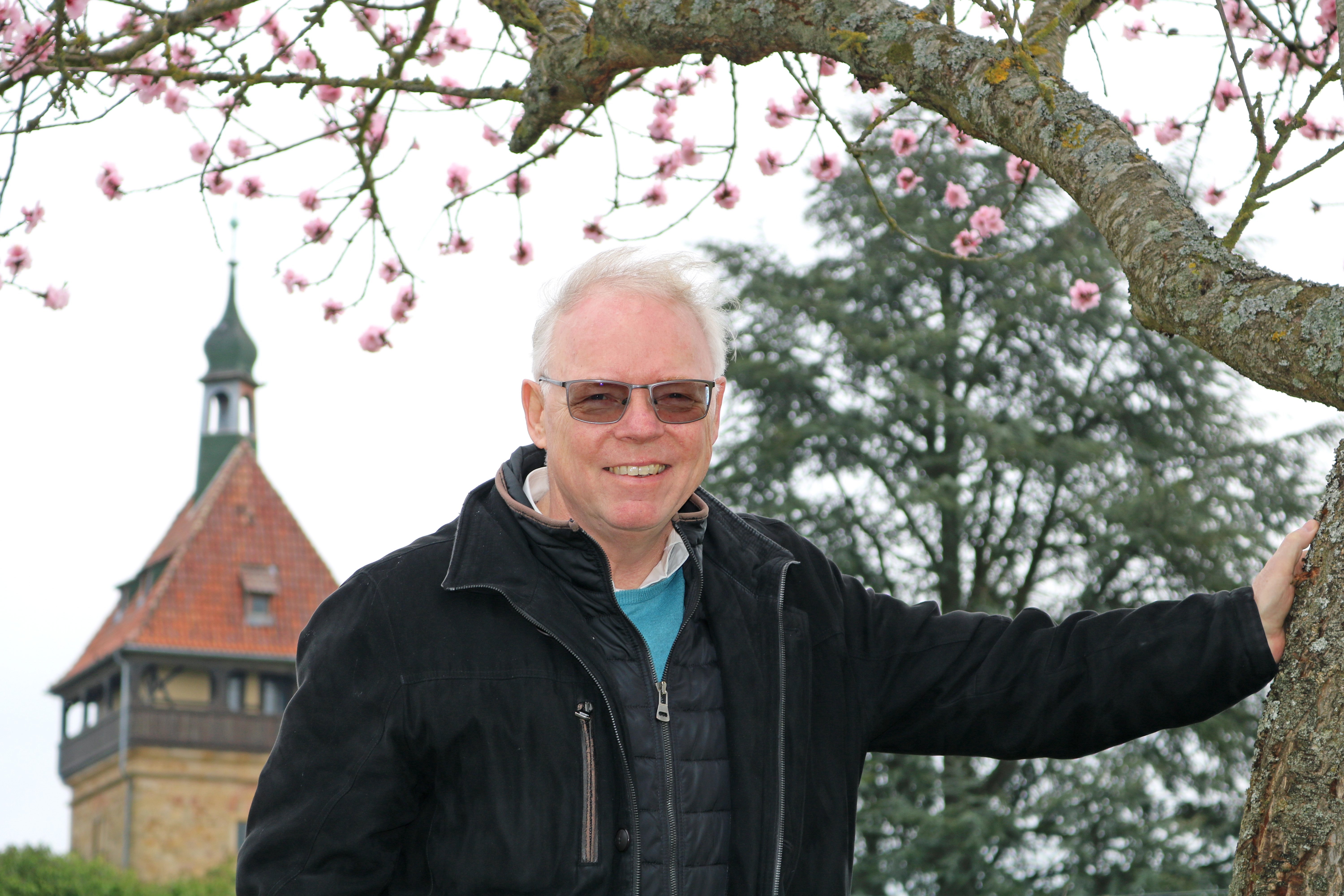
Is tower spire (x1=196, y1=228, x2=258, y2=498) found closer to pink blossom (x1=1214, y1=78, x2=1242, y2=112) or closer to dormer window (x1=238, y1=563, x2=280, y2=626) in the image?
dormer window (x1=238, y1=563, x2=280, y2=626)

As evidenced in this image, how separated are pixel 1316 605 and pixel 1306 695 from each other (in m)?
0.12

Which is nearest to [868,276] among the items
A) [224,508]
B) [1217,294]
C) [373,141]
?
[373,141]

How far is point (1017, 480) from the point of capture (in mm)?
17328

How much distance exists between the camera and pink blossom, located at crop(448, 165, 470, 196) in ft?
20.9

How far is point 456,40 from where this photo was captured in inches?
236

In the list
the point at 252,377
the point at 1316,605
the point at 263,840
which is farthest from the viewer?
the point at 252,377

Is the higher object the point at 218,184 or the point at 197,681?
the point at 197,681

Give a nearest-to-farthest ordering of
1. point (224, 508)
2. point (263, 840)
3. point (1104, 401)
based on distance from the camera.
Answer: point (263, 840), point (1104, 401), point (224, 508)

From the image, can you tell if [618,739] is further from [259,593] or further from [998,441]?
[259,593]

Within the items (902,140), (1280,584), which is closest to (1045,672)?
(1280,584)

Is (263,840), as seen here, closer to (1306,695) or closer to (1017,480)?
(1306,695)

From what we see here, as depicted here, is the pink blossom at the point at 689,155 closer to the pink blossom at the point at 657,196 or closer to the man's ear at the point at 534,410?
the pink blossom at the point at 657,196

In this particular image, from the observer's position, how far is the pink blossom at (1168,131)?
4605 mm

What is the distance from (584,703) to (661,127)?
392 centimetres
